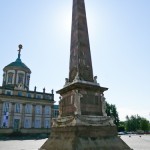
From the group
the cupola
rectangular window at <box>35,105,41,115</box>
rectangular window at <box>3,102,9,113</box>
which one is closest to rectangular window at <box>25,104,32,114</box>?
rectangular window at <box>35,105,41,115</box>

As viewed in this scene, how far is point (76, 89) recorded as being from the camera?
11.3 m

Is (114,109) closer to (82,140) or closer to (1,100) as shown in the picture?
(1,100)

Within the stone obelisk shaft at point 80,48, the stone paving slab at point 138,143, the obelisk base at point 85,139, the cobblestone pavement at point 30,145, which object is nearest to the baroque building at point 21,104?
the cobblestone pavement at point 30,145

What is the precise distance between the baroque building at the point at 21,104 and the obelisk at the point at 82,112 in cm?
3498

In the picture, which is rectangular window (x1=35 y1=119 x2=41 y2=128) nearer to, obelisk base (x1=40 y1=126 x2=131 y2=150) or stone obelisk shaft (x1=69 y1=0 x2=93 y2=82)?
stone obelisk shaft (x1=69 y1=0 x2=93 y2=82)

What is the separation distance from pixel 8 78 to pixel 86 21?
4024 cm

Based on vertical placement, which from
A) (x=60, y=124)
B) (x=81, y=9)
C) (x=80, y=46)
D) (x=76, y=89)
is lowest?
(x=60, y=124)

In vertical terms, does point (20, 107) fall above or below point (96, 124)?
above

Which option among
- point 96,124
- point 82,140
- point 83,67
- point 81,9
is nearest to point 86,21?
point 81,9

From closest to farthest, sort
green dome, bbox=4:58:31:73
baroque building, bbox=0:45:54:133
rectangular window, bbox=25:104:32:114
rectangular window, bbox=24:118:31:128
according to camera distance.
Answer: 1. baroque building, bbox=0:45:54:133
2. rectangular window, bbox=24:118:31:128
3. rectangular window, bbox=25:104:32:114
4. green dome, bbox=4:58:31:73

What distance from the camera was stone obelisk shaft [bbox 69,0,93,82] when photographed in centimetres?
1267

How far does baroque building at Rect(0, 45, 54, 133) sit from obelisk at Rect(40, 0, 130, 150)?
34981 millimetres

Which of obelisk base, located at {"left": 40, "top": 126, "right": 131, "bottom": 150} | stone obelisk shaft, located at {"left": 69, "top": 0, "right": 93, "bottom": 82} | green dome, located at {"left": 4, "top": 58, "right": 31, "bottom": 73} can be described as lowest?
obelisk base, located at {"left": 40, "top": 126, "right": 131, "bottom": 150}

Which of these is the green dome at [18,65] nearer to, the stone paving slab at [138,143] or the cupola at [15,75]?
the cupola at [15,75]
